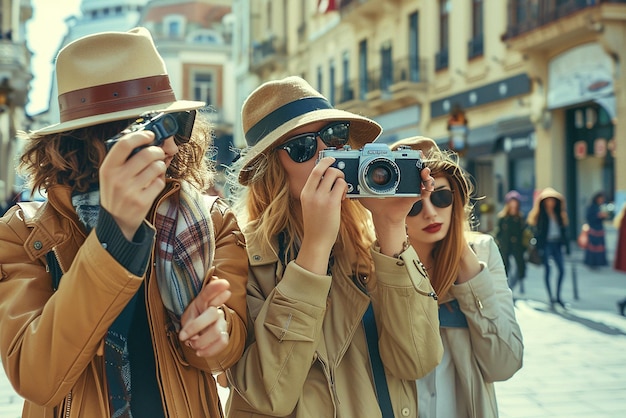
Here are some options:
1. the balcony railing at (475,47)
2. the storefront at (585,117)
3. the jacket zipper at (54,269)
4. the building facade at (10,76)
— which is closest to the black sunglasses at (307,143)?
the jacket zipper at (54,269)

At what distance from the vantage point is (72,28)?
4321 inches

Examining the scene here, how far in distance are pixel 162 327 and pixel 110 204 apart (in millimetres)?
422

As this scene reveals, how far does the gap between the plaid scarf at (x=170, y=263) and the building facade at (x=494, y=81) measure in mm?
10251

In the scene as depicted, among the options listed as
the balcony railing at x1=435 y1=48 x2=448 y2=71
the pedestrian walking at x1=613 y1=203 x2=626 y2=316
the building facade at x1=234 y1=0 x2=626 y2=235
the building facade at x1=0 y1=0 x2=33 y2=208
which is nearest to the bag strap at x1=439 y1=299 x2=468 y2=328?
the pedestrian walking at x1=613 y1=203 x2=626 y2=316

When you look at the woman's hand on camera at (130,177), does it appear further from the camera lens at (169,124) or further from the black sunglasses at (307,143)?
the black sunglasses at (307,143)

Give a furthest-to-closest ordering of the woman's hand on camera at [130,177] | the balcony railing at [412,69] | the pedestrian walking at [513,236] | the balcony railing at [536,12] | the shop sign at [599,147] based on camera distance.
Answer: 1. the balcony railing at [412,69]
2. the shop sign at [599,147]
3. the balcony railing at [536,12]
4. the pedestrian walking at [513,236]
5. the woman's hand on camera at [130,177]

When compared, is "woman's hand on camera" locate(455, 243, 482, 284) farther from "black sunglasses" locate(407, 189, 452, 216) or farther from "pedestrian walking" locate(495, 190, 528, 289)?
"pedestrian walking" locate(495, 190, 528, 289)

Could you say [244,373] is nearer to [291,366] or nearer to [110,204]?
[291,366]

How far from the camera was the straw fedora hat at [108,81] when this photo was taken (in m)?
2.02

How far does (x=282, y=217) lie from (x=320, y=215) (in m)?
0.30

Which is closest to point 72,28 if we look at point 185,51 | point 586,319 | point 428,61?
point 185,51

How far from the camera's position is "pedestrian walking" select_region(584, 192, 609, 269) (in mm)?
17344

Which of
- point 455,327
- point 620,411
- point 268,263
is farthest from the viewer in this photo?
point 620,411

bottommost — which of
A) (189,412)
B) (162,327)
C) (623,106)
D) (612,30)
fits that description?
(189,412)
